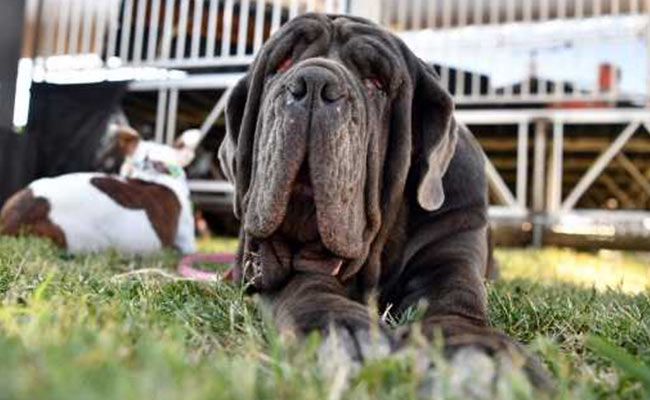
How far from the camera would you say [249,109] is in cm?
220

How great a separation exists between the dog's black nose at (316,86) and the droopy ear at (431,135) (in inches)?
17.3

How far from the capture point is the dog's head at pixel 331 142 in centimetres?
185

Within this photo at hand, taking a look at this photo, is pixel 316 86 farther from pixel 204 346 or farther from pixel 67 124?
pixel 67 124

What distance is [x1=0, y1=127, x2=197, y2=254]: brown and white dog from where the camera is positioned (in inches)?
157

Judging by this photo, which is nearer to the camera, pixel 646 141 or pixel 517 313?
pixel 517 313

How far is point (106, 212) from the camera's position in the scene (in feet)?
13.8

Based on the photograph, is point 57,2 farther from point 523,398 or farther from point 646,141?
point 523,398

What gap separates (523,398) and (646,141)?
7.37m

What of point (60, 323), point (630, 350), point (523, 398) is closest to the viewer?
point (523, 398)

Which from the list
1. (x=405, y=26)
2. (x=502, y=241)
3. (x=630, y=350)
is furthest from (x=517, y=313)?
(x=405, y=26)

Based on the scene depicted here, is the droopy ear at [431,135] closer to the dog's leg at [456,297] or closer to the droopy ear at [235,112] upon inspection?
the dog's leg at [456,297]

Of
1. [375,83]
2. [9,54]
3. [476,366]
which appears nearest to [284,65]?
[375,83]

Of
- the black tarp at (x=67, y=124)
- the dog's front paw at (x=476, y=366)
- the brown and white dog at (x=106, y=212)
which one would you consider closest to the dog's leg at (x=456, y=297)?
the dog's front paw at (x=476, y=366)

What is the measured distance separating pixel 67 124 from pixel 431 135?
17.8ft
